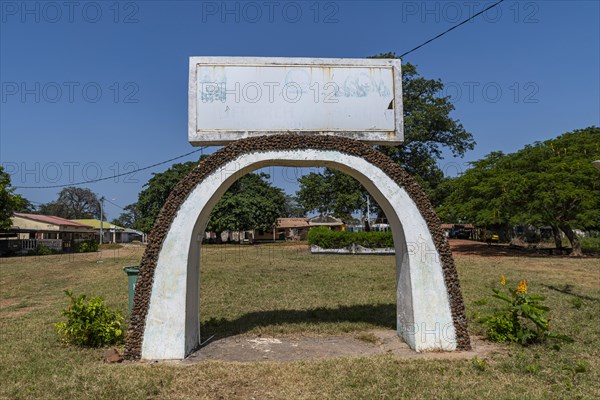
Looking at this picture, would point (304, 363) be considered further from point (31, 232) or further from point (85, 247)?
point (31, 232)

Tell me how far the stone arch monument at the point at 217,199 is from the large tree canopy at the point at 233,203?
122ft

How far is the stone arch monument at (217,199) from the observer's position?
669 cm

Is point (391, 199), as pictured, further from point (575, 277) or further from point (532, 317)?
point (575, 277)

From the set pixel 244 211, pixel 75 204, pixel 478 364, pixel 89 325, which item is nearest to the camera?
pixel 478 364

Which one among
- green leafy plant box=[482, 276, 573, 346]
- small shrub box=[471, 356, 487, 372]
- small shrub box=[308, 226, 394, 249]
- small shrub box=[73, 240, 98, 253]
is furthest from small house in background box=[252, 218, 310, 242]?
small shrub box=[471, 356, 487, 372]

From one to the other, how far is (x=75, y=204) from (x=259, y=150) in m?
95.9

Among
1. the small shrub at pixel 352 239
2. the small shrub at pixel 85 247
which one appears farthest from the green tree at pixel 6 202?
the small shrub at pixel 352 239

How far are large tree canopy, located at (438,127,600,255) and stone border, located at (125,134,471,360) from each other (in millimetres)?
19433

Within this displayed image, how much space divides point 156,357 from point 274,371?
188 centimetres

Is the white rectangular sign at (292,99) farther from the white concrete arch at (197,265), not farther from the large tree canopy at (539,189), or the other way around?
the large tree canopy at (539,189)

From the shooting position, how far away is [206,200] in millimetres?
6965

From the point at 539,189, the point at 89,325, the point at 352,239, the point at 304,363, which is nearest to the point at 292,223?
the point at 352,239

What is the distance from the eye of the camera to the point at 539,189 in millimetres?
24312

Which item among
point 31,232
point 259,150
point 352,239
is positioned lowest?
point 352,239
